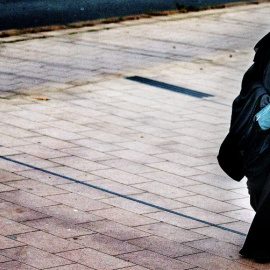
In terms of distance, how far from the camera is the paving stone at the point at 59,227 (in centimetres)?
513

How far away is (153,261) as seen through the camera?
4805 mm

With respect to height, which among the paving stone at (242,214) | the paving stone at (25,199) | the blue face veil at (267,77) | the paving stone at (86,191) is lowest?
the paving stone at (242,214)

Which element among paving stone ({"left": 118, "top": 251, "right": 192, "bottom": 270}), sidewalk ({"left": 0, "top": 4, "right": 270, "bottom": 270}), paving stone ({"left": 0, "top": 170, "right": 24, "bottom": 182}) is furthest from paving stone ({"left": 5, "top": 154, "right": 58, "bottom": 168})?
paving stone ({"left": 118, "top": 251, "right": 192, "bottom": 270})

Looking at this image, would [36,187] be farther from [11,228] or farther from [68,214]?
[11,228]

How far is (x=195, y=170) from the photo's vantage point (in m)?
6.69

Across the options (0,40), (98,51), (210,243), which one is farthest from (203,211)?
(0,40)

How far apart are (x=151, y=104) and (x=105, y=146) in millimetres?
1757

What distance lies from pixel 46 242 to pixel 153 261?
0.73m

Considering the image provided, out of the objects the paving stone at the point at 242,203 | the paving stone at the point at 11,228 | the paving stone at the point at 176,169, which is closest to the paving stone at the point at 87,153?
the paving stone at the point at 176,169

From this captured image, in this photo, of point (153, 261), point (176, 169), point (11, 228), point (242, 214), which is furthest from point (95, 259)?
point (176, 169)

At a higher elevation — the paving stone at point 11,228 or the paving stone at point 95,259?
the paving stone at point 11,228

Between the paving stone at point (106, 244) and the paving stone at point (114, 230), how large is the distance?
0.07 metres

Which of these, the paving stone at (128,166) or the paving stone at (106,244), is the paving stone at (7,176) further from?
the paving stone at (106,244)

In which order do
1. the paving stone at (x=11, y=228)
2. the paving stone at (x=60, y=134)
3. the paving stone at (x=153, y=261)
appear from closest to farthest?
the paving stone at (x=153, y=261), the paving stone at (x=11, y=228), the paving stone at (x=60, y=134)
